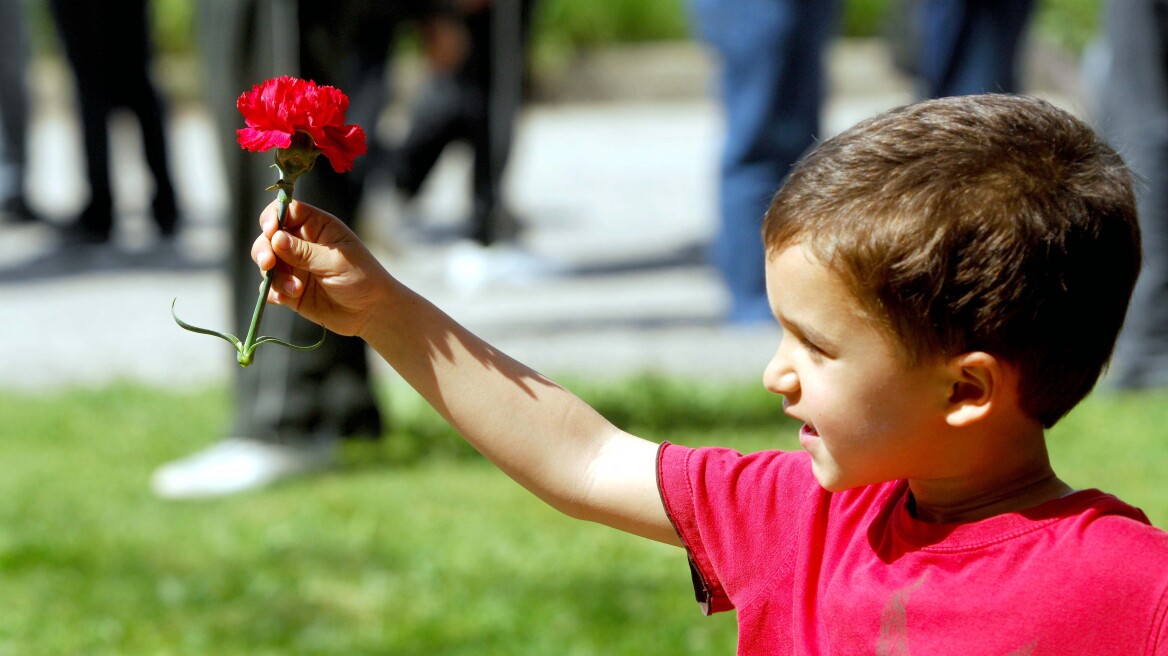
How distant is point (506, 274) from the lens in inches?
264

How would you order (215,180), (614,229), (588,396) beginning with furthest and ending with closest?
(215,180) → (614,229) → (588,396)

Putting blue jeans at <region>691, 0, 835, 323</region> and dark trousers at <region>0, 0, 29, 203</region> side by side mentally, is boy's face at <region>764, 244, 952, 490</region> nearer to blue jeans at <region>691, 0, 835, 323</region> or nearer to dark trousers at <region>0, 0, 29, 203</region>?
blue jeans at <region>691, 0, 835, 323</region>

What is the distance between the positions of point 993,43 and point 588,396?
1.79 meters

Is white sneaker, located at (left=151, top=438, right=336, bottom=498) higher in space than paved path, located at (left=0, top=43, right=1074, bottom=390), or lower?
higher

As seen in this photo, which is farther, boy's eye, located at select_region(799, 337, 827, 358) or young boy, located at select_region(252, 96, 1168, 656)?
boy's eye, located at select_region(799, 337, 827, 358)

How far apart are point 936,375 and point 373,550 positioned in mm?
2076

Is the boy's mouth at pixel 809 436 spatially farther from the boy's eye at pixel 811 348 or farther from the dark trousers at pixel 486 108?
the dark trousers at pixel 486 108

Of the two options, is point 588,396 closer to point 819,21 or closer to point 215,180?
point 819,21

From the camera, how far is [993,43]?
16.4 feet

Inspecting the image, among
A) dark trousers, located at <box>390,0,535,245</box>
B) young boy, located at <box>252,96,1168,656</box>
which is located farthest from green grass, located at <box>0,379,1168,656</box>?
dark trousers, located at <box>390,0,535,245</box>

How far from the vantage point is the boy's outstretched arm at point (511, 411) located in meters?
1.74

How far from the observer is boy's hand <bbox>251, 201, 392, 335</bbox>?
164 centimetres

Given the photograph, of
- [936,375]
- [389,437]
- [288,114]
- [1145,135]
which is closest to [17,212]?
[389,437]

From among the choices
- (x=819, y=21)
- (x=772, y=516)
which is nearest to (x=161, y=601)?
(x=772, y=516)
